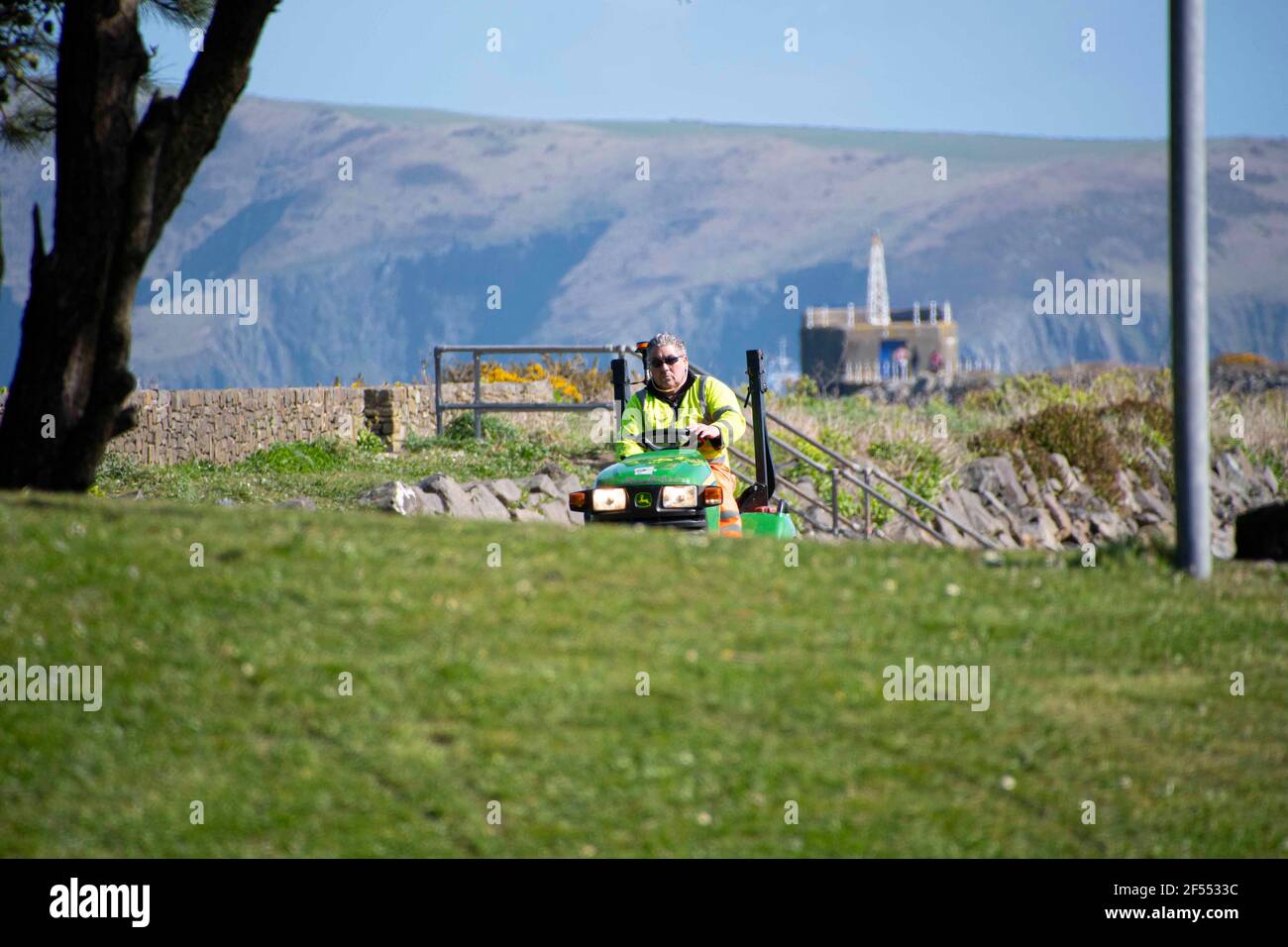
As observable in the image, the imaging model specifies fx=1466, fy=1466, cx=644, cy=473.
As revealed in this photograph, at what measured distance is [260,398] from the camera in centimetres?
1831

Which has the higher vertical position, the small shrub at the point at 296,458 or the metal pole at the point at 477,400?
the metal pole at the point at 477,400

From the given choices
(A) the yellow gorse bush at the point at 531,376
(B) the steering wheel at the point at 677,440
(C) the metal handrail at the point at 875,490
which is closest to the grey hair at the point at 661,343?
(B) the steering wheel at the point at 677,440

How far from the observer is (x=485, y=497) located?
15.5m

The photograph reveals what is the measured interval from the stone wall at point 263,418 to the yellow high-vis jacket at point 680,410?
8.21 meters

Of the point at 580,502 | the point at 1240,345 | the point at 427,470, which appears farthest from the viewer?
the point at 1240,345

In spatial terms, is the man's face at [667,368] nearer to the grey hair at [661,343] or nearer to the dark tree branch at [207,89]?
the grey hair at [661,343]

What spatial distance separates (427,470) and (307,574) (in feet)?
35.9

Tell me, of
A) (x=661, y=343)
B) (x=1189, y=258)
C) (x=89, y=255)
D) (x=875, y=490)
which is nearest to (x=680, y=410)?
(x=661, y=343)

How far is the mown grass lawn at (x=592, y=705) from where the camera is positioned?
17.8ft

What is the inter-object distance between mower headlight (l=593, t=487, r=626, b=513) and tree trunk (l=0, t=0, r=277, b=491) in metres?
2.83

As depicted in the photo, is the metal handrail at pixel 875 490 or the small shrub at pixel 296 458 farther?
the small shrub at pixel 296 458

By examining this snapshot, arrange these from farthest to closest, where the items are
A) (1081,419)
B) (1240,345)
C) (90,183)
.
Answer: (1240,345), (1081,419), (90,183)
